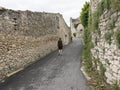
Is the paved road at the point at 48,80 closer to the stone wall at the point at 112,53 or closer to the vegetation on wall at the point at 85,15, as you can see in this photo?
the stone wall at the point at 112,53

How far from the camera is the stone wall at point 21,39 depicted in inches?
381

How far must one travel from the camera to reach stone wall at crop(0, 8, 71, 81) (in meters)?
9.67

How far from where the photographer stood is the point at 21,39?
11.7 metres

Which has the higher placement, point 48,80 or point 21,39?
point 21,39

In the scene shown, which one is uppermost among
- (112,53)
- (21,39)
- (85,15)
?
(85,15)

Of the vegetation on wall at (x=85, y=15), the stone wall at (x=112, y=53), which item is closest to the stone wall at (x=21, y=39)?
the vegetation on wall at (x=85, y=15)

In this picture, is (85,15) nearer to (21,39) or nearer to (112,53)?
(21,39)

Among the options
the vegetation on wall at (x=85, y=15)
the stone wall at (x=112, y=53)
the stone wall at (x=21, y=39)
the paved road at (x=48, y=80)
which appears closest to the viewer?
the stone wall at (x=112, y=53)

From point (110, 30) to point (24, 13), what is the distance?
7.49m

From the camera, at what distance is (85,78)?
849cm

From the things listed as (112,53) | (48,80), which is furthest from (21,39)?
(112,53)

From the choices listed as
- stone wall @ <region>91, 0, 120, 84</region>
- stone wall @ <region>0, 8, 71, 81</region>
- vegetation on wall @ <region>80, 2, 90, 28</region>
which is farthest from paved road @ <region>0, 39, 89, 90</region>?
vegetation on wall @ <region>80, 2, 90, 28</region>

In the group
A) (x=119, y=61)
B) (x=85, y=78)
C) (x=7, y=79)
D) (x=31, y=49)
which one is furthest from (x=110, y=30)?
(x=31, y=49)

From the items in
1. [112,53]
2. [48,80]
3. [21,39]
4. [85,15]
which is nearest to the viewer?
[112,53]
